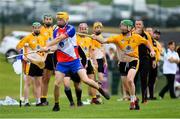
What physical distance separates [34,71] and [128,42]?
151 inches

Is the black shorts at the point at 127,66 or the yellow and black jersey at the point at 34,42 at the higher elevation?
the yellow and black jersey at the point at 34,42

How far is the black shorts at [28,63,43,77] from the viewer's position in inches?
1057

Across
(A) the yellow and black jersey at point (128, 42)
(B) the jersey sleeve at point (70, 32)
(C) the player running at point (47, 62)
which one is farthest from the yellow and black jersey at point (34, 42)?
(B) the jersey sleeve at point (70, 32)

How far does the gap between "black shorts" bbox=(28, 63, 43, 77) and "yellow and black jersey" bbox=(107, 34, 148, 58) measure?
3530 mm

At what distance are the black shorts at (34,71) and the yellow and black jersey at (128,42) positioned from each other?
11.6 ft

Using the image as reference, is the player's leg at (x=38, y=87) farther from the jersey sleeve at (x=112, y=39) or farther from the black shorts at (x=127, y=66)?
the jersey sleeve at (x=112, y=39)

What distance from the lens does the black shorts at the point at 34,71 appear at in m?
26.8

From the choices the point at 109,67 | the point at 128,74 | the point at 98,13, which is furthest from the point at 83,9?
the point at 128,74

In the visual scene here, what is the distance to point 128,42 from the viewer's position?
2412 cm

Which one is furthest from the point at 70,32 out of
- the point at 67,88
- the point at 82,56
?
the point at 82,56

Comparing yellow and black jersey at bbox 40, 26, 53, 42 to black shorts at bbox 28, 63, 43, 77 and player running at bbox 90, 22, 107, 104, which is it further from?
player running at bbox 90, 22, 107, 104

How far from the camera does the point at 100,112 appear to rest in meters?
22.7

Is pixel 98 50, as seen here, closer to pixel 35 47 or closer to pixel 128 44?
pixel 35 47

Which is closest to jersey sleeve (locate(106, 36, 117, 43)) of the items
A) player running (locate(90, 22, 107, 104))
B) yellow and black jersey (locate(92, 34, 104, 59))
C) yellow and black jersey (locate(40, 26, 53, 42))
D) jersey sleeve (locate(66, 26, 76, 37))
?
jersey sleeve (locate(66, 26, 76, 37))
